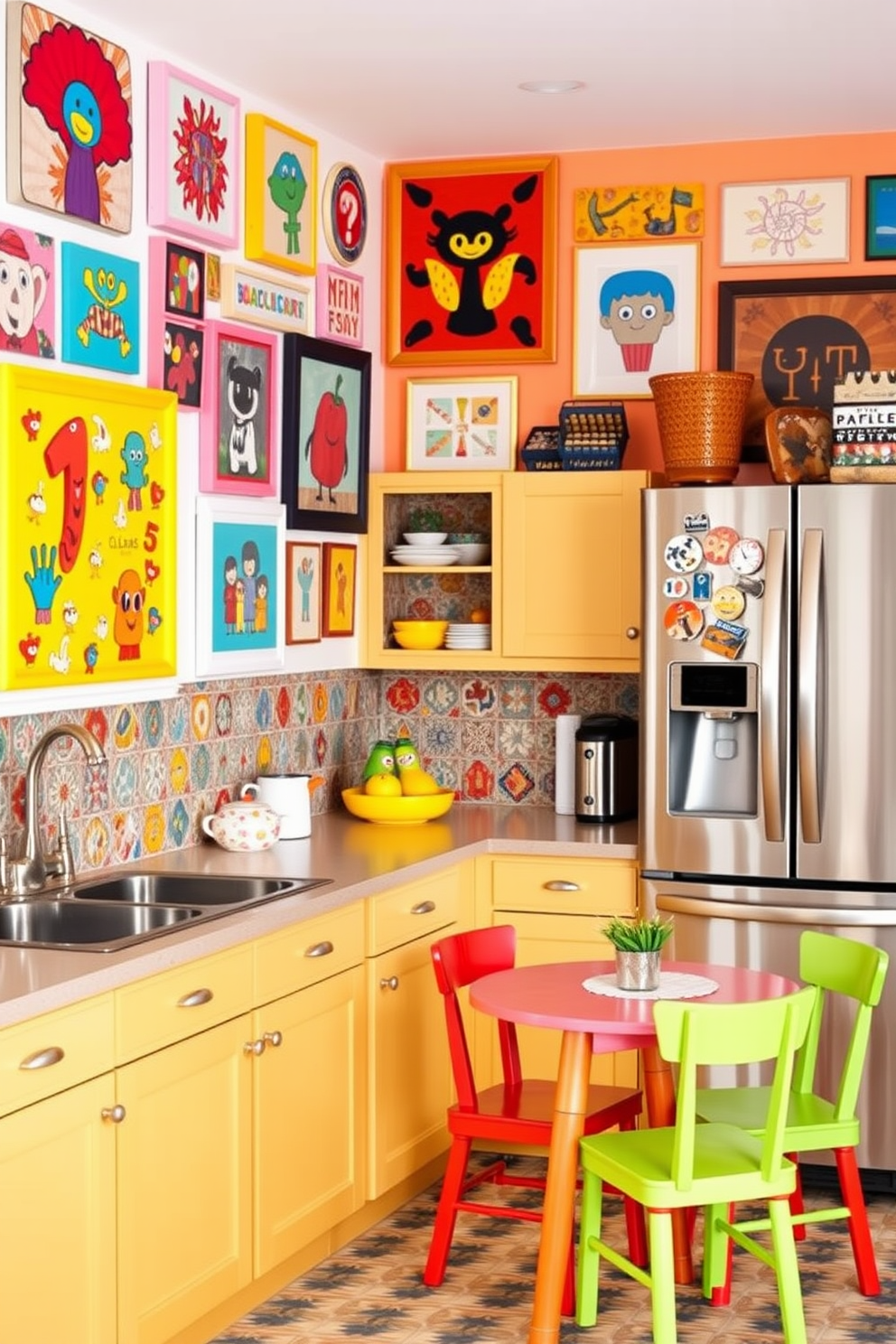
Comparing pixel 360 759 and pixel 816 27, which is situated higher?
pixel 816 27

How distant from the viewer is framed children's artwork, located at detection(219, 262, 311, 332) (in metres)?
4.70

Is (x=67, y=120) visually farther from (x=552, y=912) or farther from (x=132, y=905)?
(x=552, y=912)

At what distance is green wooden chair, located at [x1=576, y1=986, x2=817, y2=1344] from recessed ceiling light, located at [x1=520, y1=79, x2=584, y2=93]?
2.46 metres

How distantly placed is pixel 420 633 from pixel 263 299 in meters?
1.18

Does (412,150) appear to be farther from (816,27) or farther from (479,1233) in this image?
(479,1233)

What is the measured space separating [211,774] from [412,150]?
200 cm

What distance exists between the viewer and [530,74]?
15.4 feet

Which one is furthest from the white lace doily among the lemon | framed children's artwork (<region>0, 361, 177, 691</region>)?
the lemon

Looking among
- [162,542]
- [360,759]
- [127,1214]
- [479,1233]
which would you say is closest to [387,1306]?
[479,1233]

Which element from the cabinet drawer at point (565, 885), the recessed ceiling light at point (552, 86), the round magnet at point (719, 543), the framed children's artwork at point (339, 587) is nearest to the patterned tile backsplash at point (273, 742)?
the framed children's artwork at point (339, 587)

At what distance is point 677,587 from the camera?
4.84 m

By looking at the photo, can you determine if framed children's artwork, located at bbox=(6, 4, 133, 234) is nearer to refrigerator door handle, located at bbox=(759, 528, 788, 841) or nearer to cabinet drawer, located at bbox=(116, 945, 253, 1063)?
cabinet drawer, located at bbox=(116, 945, 253, 1063)

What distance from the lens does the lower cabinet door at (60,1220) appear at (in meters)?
2.98

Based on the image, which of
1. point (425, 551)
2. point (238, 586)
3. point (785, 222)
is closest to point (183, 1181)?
point (238, 586)
